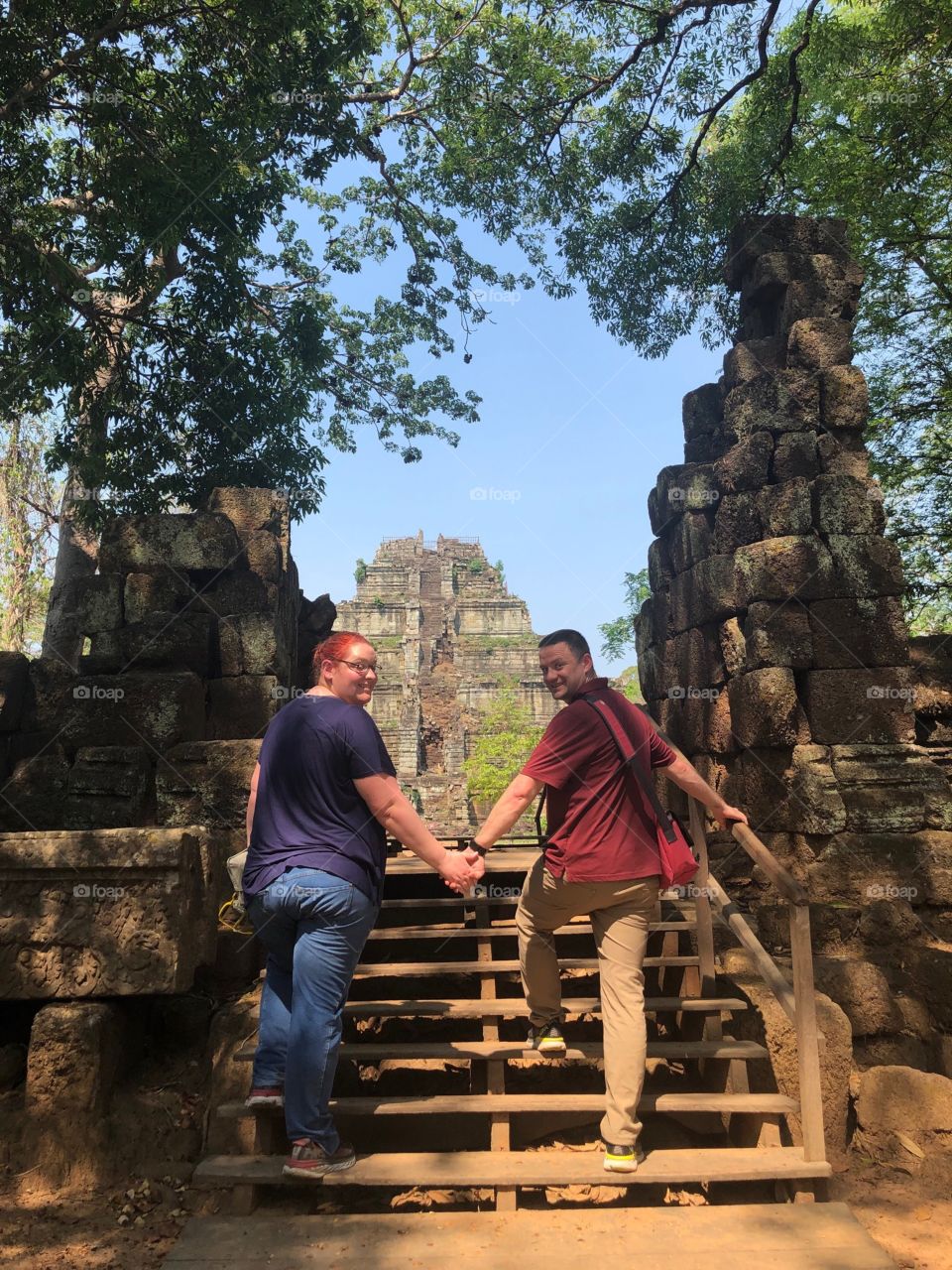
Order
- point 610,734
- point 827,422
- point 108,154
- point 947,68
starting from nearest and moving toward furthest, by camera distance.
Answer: point 610,734, point 827,422, point 108,154, point 947,68

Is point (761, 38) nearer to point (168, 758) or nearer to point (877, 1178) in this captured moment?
point (168, 758)

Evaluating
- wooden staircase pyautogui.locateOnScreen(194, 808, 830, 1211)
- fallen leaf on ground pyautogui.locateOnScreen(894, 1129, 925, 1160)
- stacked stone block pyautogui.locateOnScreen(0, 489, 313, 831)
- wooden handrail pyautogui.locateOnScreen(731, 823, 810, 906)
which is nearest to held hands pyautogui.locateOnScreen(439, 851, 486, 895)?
wooden staircase pyautogui.locateOnScreen(194, 808, 830, 1211)

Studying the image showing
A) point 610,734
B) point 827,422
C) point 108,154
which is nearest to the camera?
point 610,734

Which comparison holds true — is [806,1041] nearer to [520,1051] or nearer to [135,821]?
[520,1051]

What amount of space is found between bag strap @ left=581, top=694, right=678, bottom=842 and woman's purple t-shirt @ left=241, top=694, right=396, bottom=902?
2.70 ft

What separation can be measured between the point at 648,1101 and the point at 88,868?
101 inches

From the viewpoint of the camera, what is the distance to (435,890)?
19.6ft

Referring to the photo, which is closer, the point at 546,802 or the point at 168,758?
the point at 546,802

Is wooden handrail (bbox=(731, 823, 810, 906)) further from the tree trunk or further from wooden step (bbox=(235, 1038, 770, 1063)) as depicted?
the tree trunk

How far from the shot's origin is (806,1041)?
124 inches

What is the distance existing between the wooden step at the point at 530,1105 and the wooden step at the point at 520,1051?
0.16 meters

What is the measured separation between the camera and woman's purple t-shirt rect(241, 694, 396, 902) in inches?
116

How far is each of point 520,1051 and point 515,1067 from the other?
132 cm

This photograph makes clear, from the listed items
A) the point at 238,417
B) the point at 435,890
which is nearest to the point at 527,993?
the point at 435,890
